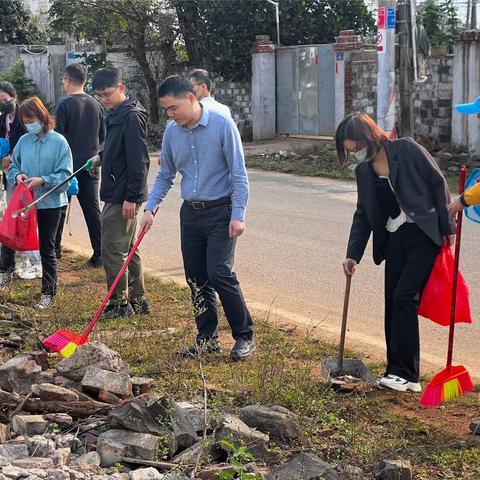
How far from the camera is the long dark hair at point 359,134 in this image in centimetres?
520

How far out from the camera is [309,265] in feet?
30.8

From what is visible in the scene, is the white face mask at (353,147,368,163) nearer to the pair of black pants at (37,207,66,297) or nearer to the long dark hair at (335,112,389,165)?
the long dark hair at (335,112,389,165)

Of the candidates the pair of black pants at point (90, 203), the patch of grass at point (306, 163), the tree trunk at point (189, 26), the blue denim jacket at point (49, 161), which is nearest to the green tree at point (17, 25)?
the tree trunk at point (189, 26)

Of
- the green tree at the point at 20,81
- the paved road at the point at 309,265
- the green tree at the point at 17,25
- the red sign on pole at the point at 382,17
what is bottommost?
the paved road at the point at 309,265

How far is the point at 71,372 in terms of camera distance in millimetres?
5176

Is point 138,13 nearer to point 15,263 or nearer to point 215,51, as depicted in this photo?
point 215,51

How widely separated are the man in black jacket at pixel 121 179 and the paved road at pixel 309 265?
49.1 inches

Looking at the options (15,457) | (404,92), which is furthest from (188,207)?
(404,92)

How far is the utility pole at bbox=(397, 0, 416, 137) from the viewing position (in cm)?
1544

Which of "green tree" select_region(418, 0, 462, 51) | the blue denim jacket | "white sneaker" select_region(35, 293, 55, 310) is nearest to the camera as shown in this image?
"white sneaker" select_region(35, 293, 55, 310)

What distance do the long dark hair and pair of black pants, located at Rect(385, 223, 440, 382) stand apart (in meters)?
0.52

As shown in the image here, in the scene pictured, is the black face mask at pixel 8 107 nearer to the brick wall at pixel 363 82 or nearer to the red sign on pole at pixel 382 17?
the red sign on pole at pixel 382 17

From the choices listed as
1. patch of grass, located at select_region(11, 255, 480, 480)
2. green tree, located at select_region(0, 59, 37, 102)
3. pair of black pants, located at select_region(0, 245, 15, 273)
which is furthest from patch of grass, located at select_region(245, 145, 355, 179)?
green tree, located at select_region(0, 59, 37, 102)

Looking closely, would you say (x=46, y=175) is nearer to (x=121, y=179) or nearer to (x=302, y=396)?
(x=121, y=179)
